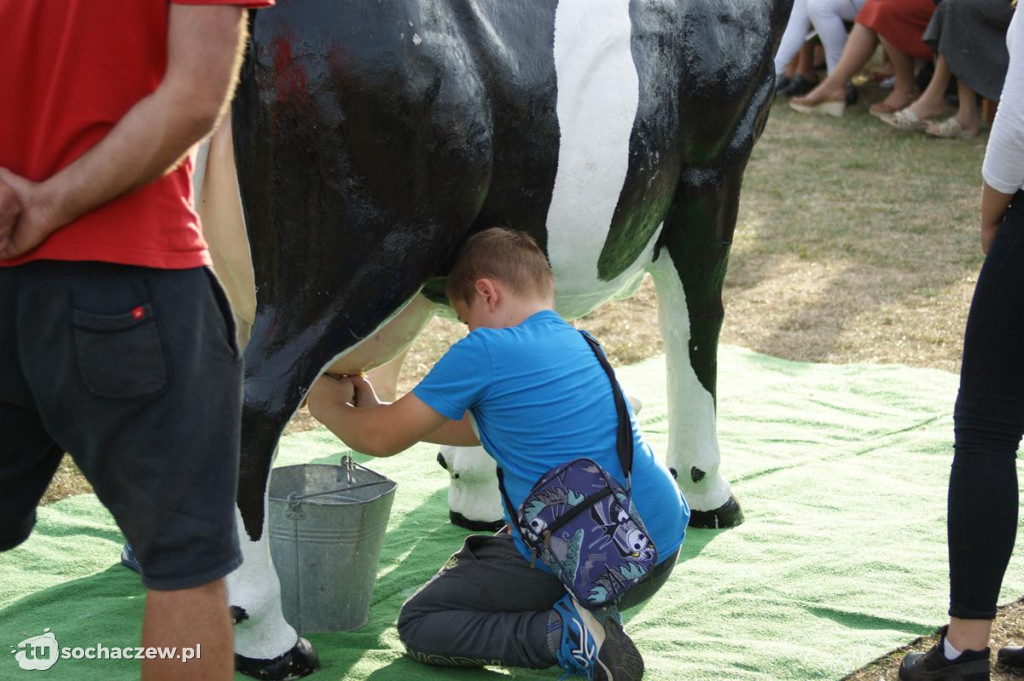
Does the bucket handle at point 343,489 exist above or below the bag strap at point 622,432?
below

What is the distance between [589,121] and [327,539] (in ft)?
3.64

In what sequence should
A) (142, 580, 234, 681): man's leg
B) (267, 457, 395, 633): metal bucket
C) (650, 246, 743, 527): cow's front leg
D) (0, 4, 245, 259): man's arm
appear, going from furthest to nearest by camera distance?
(650, 246, 743, 527): cow's front leg → (267, 457, 395, 633): metal bucket → (142, 580, 234, 681): man's leg → (0, 4, 245, 259): man's arm

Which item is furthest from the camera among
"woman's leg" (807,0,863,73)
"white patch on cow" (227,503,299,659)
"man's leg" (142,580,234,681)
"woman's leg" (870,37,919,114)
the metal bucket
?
"woman's leg" (807,0,863,73)

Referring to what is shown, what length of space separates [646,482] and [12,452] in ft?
4.52

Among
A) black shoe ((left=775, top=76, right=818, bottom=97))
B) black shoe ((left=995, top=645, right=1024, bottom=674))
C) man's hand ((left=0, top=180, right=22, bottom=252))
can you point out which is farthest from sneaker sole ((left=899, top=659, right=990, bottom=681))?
black shoe ((left=775, top=76, right=818, bottom=97))

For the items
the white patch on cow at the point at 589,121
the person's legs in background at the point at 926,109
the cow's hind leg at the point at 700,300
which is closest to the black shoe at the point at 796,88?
the person's legs in background at the point at 926,109

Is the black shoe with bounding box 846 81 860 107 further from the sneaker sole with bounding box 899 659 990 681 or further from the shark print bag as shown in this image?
the shark print bag

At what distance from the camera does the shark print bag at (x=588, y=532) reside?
2684 mm

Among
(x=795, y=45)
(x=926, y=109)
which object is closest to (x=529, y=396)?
(x=926, y=109)

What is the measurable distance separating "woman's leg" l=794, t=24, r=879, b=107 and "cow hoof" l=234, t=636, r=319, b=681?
29.9ft

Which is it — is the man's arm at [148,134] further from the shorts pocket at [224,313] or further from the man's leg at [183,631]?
the man's leg at [183,631]

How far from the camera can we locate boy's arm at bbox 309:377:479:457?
273 centimetres

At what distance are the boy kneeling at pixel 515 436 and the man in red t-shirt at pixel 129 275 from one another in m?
0.89

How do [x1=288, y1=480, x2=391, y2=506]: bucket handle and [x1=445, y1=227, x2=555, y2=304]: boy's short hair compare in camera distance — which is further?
[x1=288, y1=480, x2=391, y2=506]: bucket handle
